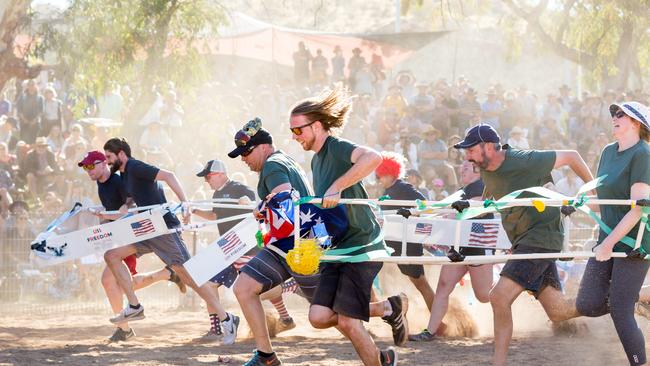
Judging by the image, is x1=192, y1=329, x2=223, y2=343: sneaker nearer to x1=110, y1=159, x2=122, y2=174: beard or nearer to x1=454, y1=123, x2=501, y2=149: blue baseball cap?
x1=110, y1=159, x2=122, y2=174: beard

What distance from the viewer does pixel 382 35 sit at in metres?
23.9

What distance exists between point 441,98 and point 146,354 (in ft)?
36.2

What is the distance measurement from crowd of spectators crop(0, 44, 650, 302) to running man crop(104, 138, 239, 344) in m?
4.37

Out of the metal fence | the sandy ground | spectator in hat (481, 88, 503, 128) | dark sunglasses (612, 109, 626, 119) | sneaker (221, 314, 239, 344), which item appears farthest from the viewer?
spectator in hat (481, 88, 503, 128)

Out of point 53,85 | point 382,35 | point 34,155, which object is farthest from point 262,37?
point 34,155

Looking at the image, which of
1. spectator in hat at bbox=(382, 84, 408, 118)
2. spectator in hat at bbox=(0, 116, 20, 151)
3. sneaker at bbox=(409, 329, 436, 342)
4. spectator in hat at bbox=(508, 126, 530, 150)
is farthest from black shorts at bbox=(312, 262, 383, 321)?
spectator in hat at bbox=(382, 84, 408, 118)

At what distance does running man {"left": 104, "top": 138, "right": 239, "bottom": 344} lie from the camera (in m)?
10.6

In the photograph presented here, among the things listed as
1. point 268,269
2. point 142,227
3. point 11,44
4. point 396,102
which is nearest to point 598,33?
point 396,102

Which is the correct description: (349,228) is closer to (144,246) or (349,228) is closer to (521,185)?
(521,185)

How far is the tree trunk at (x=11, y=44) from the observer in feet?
49.5

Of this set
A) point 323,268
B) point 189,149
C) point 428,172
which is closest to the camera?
point 323,268

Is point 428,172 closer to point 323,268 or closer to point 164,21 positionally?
point 164,21

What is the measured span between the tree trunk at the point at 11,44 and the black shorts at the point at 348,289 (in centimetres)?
944

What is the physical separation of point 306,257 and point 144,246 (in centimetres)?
415
